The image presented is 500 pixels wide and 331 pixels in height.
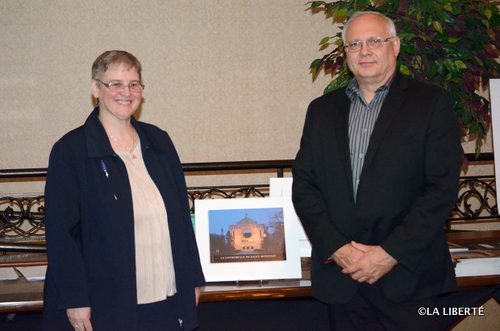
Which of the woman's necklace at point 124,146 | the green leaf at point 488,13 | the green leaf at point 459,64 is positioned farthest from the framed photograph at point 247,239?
the green leaf at point 488,13

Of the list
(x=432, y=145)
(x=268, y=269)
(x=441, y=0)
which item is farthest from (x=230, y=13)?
(x=432, y=145)

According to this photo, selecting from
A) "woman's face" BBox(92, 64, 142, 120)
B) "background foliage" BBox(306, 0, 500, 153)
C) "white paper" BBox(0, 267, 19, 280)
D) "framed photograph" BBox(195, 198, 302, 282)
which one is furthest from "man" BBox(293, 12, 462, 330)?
"white paper" BBox(0, 267, 19, 280)

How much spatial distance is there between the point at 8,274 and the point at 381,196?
185cm

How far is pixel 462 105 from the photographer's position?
114 inches

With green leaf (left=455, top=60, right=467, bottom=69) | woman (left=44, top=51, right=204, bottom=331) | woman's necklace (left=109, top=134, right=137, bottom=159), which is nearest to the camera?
woman (left=44, top=51, right=204, bottom=331)

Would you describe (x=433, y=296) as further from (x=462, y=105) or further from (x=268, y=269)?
(x=462, y=105)

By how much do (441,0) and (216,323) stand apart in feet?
6.36

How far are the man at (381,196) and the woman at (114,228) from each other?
531 millimetres

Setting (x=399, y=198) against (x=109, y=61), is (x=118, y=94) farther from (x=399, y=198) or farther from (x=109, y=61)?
(x=399, y=198)

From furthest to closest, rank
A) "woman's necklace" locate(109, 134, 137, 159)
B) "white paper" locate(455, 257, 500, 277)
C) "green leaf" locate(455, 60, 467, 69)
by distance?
"green leaf" locate(455, 60, 467, 69) < "white paper" locate(455, 257, 500, 277) < "woman's necklace" locate(109, 134, 137, 159)

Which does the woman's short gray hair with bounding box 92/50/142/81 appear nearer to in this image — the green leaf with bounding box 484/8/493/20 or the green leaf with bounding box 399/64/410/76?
the green leaf with bounding box 399/64/410/76

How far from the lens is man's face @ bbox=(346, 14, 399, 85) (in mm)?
2188

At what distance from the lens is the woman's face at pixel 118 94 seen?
206 centimetres

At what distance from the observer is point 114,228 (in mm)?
1989
